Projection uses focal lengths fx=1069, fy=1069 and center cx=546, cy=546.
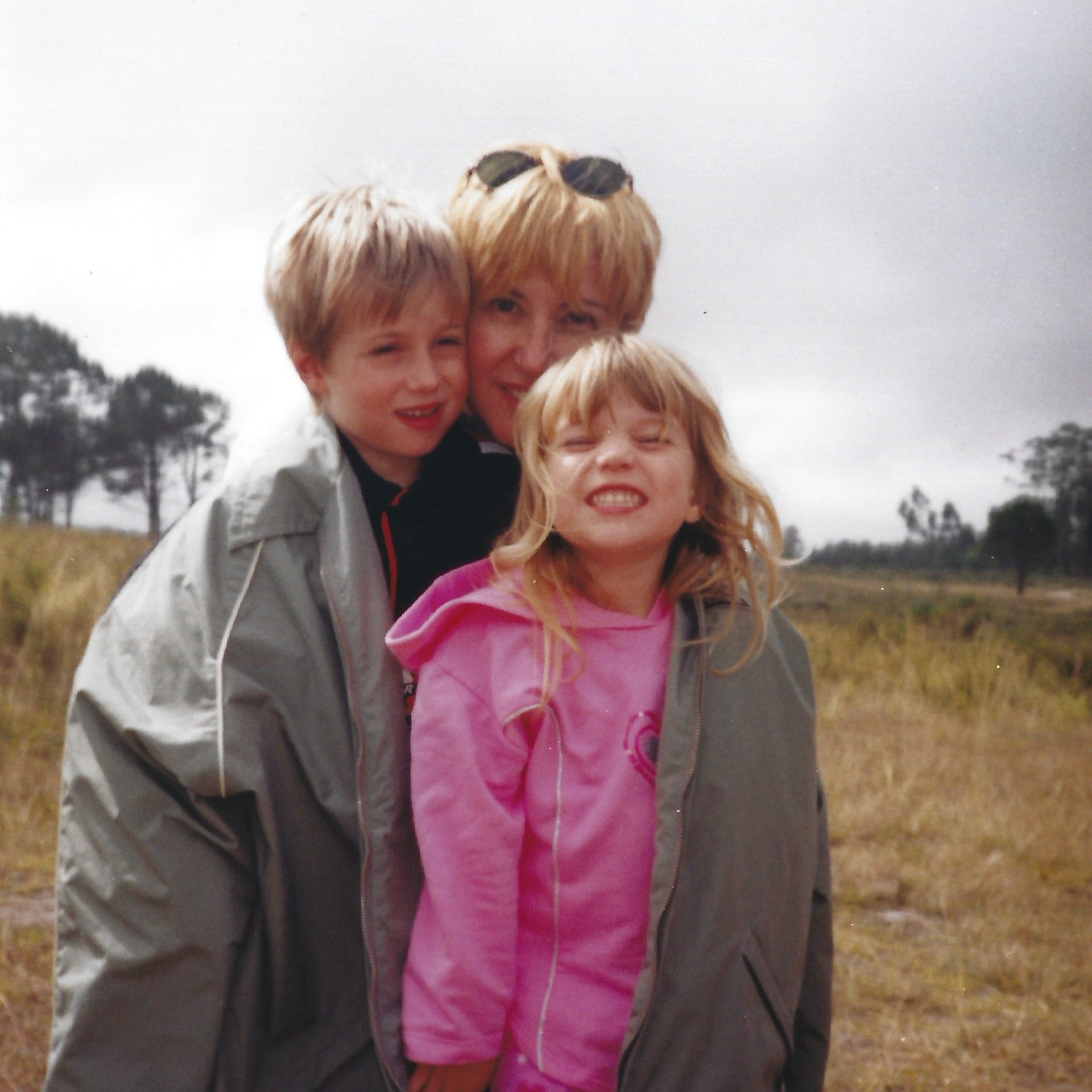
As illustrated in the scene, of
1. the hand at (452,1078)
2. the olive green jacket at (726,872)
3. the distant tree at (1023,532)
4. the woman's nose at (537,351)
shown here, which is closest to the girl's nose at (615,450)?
the olive green jacket at (726,872)

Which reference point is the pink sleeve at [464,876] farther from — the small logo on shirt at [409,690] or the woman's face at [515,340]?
the woman's face at [515,340]

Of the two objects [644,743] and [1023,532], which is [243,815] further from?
[1023,532]

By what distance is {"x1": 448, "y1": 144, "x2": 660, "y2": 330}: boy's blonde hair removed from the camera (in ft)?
7.45

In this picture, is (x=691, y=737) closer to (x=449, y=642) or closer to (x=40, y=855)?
(x=449, y=642)

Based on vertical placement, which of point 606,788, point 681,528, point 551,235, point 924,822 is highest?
point 551,235

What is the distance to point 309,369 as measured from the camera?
219 cm

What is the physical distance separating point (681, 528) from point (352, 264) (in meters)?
0.80

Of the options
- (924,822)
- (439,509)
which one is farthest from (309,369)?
(924,822)

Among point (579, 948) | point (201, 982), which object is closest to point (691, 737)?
point (579, 948)

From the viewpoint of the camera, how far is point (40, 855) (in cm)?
411

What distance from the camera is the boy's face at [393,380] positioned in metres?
2.09

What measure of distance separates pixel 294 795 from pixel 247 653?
250mm

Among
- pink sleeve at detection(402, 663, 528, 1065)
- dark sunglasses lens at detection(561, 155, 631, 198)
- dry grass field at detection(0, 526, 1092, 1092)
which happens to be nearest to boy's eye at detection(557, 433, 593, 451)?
pink sleeve at detection(402, 663, 528, 1065)

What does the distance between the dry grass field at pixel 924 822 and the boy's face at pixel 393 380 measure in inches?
31.7
